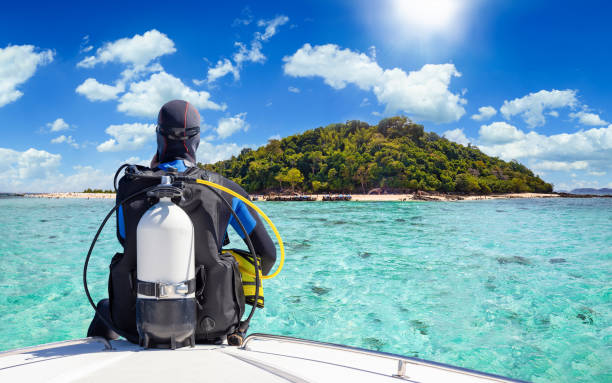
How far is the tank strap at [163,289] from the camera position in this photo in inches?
54.7

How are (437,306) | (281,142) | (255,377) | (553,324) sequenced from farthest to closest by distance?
(281,142), (437,306), (553,324), (255,377)

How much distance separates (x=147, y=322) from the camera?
55.7 inches

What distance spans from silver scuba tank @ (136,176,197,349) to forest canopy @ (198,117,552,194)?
63219 millimetres

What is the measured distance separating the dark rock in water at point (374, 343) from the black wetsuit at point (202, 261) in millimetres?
2356

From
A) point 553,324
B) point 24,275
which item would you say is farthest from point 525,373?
point 24,275

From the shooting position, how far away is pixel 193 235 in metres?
1.46

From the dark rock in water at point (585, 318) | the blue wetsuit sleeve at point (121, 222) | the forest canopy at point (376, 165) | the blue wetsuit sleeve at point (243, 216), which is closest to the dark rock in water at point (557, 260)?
the dark rock in water at point (585, 318)

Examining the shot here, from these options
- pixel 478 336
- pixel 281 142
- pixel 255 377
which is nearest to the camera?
pixel 255 377

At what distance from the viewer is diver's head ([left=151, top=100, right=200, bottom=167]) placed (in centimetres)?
175

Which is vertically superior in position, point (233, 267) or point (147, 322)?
point (233, 267)

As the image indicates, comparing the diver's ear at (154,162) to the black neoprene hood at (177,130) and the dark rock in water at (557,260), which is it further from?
the dark rock in water at (557,260)

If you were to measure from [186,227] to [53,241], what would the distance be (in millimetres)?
12075

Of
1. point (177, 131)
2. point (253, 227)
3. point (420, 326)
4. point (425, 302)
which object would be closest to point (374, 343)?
point (420, 326)

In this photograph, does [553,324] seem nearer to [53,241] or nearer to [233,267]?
[233,267]
